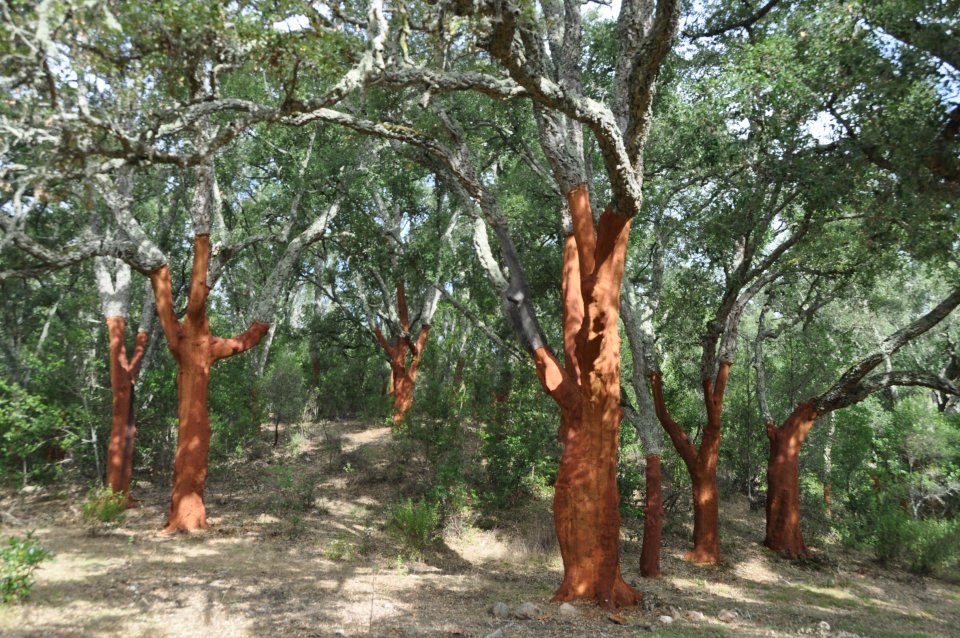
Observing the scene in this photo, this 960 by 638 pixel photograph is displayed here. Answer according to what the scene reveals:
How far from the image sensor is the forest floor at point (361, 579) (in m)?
5.33

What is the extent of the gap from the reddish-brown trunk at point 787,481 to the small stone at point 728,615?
19.3 feet

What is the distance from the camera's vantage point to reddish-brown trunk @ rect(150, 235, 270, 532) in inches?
376

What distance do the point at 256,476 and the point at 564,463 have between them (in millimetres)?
10393

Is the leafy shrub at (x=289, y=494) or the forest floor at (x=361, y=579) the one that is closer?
the forest floor at (x=361, y=579)

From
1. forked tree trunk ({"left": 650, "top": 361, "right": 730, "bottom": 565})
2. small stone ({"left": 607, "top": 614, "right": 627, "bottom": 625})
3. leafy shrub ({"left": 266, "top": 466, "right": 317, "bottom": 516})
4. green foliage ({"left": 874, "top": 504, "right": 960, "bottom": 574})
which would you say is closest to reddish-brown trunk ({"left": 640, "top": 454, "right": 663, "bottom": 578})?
forked tree trunk ({"left": 650, "top": 361, "right": 730, "bottom": 565})

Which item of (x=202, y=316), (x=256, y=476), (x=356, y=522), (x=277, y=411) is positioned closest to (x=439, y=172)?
(x=202, y=316)

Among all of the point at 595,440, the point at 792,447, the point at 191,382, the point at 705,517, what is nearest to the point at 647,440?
the point at 595,440

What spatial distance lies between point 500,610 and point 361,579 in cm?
235

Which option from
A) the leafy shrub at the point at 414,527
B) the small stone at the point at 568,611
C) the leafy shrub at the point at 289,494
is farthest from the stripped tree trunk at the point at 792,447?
the leafy shrub at the point at 289,494

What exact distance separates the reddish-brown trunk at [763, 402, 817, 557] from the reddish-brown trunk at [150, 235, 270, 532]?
36.2 ft

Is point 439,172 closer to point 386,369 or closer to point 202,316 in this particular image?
point 202,316

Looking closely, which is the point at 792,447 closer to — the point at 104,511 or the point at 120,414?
the point at 104,511

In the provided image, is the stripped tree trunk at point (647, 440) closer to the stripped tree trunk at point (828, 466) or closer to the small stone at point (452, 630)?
the small stone at point (452, 630)

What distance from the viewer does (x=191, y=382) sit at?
9.73 metres
